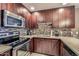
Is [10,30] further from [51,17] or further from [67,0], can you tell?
[51,17]

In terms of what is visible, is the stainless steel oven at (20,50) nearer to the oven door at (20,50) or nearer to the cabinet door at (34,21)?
the oven door at (20,50)

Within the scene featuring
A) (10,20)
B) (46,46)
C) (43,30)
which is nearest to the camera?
(10,20)

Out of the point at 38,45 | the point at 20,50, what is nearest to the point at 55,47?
the point at 38,45

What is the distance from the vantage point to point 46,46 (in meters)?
2.85

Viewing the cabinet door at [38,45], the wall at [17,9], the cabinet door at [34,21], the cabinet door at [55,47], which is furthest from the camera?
the cabinet door at [38,45]

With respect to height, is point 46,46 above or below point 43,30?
below

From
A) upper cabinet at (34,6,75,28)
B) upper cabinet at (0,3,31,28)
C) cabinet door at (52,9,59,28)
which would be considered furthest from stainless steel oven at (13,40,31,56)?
cabinet door at (52,9,59,28)

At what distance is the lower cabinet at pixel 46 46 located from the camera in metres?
2.70

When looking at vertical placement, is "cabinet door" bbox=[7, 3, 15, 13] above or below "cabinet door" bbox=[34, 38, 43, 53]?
above

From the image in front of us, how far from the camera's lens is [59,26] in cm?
305

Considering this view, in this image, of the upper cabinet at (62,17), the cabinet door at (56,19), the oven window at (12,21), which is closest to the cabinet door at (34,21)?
the upper cabinet at (62,17)

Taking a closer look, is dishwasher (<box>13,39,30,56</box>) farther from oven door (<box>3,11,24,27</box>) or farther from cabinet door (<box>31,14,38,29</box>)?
cabinet door (<box>31,14,38,29</box>)

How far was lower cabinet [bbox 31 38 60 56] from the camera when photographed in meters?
2.70

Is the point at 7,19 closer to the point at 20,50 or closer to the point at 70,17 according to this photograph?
the point at 20,50
